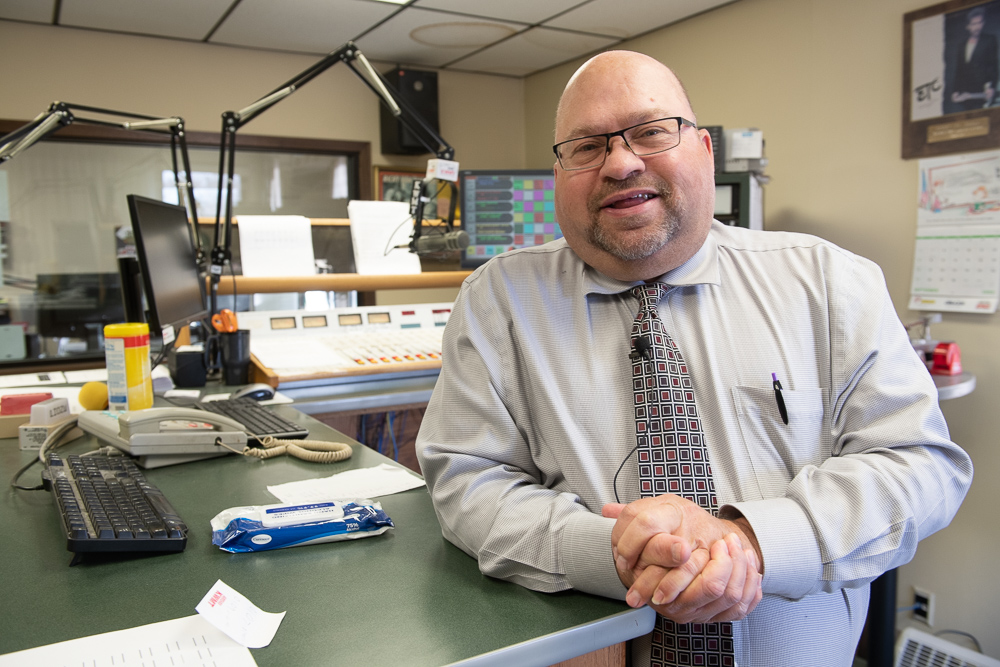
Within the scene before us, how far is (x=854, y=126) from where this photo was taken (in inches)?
110

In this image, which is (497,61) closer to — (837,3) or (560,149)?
(837,3)

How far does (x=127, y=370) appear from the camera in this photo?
1.58 metres

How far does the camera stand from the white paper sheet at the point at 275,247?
2.26 metres

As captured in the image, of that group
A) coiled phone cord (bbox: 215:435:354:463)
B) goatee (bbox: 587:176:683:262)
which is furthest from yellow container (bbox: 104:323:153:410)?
goatee (bbox: 587:176:683:262)

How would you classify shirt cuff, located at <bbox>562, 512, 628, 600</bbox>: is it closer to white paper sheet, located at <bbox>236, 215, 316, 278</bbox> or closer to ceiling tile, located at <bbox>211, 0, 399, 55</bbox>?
white paper sheet, located at <bbox>236, 215, 316, 278</bbox>

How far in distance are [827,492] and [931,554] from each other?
2008 mm

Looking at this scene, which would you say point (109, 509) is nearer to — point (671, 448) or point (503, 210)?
point (671, 448)

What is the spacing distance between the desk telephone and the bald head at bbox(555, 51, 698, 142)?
0.81 meters

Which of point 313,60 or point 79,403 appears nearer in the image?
point 79,403

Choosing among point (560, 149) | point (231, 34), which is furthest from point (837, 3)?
point (231, 34)

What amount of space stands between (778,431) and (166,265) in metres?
1.49

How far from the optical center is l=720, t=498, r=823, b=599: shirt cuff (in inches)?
32.0

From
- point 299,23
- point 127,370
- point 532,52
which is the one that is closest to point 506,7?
point 532,52

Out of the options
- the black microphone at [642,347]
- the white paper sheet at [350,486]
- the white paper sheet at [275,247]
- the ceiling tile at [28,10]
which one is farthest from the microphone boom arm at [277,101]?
the ceiling tile at [28,10]
